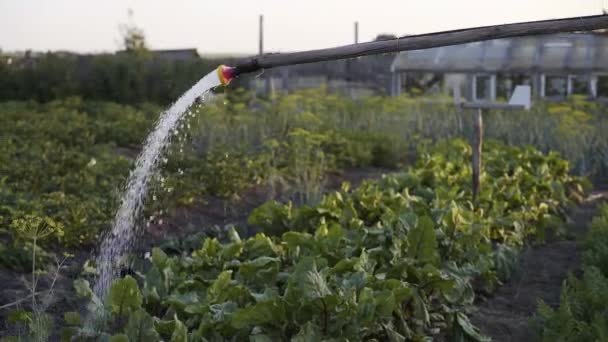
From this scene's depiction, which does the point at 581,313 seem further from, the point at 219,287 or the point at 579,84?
the point at 579,84

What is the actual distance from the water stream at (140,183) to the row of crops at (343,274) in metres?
0.22

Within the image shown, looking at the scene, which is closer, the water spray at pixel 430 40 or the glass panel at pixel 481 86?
the water spray at pixel 430 40

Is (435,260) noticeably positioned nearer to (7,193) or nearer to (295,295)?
(295,295)

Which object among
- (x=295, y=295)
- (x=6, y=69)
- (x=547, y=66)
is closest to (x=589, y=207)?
(x=295, y=295)

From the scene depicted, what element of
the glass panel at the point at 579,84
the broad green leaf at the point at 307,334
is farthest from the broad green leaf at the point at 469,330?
the glass panel at the point at 579,84

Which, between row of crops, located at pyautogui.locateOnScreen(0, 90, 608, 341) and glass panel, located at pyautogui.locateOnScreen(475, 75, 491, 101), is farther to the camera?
glass panel, located at pyautogui.locateOnScreen(475, 75, 491, 101)

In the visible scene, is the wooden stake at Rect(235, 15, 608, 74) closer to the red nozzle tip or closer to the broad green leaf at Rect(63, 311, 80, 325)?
the red nozzle tip

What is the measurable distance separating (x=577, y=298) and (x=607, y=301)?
0.63 ft

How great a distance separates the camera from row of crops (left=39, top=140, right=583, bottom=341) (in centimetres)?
379

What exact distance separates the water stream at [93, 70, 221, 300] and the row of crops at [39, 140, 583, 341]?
8.5 inches

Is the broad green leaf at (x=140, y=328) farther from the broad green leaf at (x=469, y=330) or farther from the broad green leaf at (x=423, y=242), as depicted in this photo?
the broad green leaf at (x=423, y=242)

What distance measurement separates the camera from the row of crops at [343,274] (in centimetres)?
379

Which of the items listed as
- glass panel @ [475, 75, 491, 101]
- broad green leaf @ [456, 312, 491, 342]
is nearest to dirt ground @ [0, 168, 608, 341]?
broad green leaf @ [456, 312, 491, 342]

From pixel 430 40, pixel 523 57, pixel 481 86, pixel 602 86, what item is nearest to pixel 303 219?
pixel 430 40
